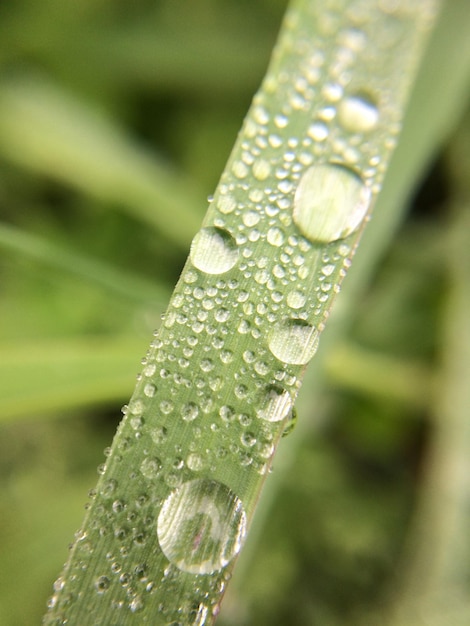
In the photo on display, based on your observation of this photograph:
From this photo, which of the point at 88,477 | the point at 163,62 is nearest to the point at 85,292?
the point at 88,477

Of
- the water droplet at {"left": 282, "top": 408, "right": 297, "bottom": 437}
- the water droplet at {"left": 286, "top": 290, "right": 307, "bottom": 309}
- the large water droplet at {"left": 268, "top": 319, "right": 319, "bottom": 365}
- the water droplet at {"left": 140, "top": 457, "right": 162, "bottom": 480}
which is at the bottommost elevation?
the water droplet at {"left": 140, "top": 457, "right": 162, "bottom": 480}

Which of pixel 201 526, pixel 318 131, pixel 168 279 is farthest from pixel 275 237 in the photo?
pixel 168 279

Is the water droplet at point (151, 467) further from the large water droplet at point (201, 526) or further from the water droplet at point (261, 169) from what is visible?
the water droplet at point (261, 169)

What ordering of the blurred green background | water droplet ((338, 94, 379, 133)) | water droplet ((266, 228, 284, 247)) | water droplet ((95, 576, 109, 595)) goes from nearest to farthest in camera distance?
1. water droplet ((95, 576, 109, 595))
2. water droplet ((266, 228, 284, 247))
3. water droplet ((338, 94, 379, 133))
4. the blurred green background

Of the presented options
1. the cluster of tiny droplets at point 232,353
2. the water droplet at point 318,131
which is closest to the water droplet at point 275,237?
the cluster of tiny droplets at point 232,353

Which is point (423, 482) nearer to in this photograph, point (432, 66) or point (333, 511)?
point (333, 511)

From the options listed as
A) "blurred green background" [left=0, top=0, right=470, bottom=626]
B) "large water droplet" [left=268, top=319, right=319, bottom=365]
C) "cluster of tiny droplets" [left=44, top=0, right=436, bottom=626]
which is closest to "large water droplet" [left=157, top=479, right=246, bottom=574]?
"cluster of tiny droplets" [left=44, top=0, right=436, bottom=626]

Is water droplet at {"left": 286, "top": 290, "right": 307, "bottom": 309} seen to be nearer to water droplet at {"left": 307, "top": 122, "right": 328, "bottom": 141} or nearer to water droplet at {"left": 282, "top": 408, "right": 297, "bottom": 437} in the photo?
water droplet at {"left": 282, "top": 408, "right": 297, "bottom": 437}
